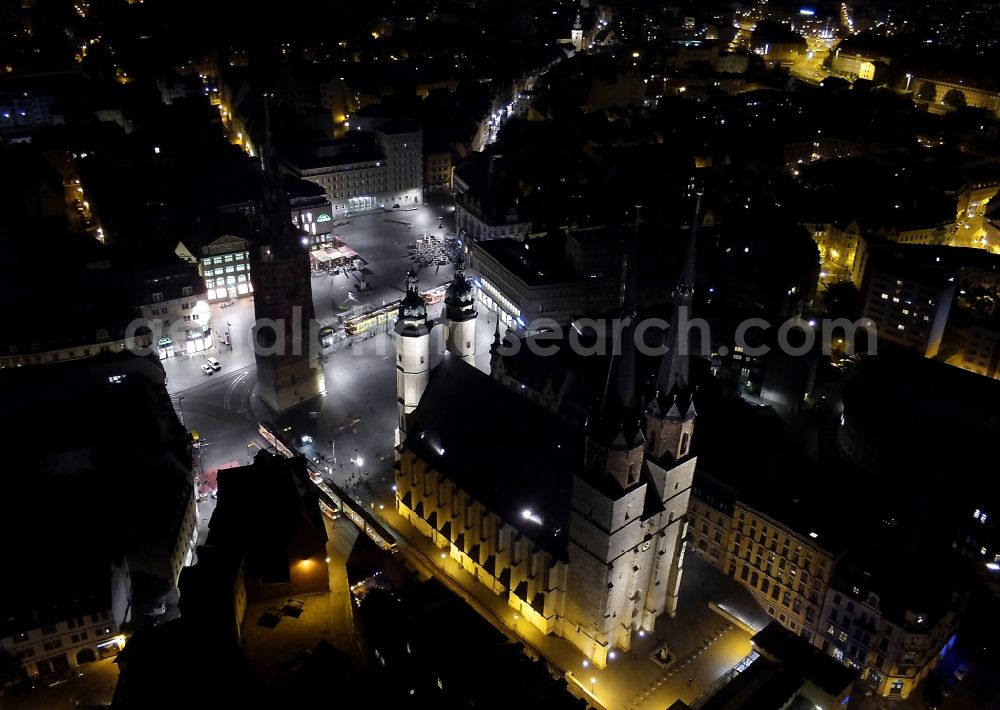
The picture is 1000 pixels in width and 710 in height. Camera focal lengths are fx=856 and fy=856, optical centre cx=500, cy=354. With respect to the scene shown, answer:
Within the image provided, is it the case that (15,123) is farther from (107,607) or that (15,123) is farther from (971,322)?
(971,322)

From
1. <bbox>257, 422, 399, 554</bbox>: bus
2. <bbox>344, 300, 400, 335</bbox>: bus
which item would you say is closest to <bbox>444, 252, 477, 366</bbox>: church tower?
<bbox>257, 422, 399, 554</bbox>: bus

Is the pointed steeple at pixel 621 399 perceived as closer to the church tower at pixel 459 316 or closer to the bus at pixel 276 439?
the church tower at pixel 459 316

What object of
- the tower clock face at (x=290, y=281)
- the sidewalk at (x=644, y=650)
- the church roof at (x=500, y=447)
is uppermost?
the tower clock face at (x=290, y=281)

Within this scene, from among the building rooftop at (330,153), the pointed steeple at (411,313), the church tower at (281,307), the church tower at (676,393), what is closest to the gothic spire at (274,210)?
the church tower at (281,307)

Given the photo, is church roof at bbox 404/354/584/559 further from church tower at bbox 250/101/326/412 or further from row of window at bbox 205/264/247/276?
row of window at bbox 205/264/247/276

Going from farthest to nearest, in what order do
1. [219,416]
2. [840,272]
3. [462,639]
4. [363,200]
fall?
[363,200] → [840,272] → [219,416] → [462,639]

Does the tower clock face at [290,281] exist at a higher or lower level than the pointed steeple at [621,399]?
lower

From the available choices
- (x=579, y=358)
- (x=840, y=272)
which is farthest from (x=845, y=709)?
(x=840, y=272)
